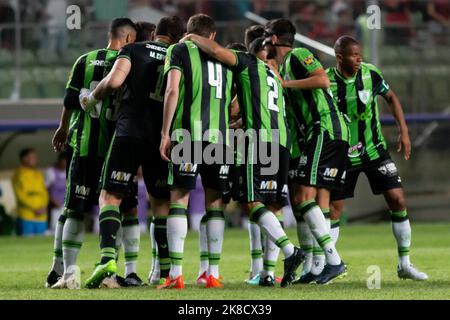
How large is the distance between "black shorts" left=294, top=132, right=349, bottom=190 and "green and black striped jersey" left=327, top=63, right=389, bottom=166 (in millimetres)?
512

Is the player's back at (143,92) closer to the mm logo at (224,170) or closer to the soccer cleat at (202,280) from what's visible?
the mm logo at (224,170)

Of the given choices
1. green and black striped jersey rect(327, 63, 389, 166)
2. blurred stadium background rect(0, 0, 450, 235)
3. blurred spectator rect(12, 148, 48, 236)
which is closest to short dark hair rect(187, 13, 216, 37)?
green and black striped jersey rect(327, 63, 389, 166)

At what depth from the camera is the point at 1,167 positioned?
2167 centimetres

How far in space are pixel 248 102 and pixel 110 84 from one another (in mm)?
1121

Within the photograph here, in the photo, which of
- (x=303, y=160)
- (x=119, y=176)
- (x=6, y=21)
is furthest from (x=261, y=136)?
(x=6, y=21)

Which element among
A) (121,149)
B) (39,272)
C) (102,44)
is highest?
(102,44)

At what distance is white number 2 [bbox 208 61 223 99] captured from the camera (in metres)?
9.21

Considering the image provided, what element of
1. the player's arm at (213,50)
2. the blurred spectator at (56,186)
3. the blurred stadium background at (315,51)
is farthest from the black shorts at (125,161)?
the blurred spectator at (56,186)

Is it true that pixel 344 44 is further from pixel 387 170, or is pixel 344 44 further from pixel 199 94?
pixel 199 94

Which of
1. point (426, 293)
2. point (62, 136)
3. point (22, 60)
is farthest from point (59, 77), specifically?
point (426, 293)

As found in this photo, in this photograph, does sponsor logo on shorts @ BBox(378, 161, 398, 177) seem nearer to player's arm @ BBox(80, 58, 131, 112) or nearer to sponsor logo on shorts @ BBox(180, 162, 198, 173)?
sponsor logo on shorts @ BBox(180, 162, 198, 173)

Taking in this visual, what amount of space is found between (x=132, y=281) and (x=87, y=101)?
63.4 inches
